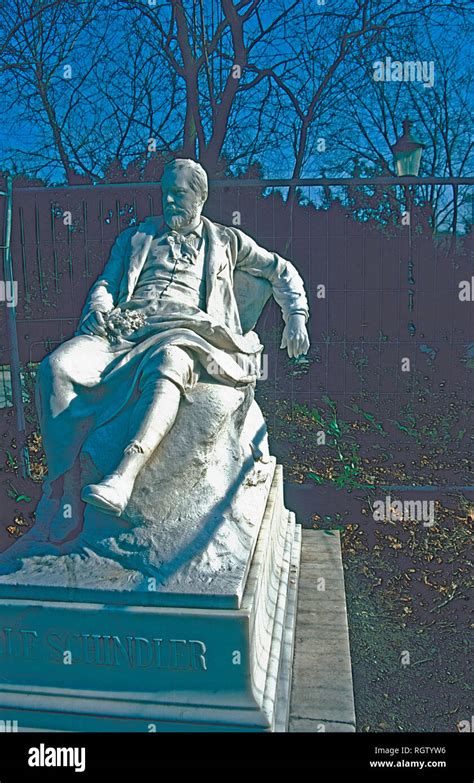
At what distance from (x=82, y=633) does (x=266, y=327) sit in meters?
6.29

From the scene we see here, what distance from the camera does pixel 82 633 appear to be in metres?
2.29

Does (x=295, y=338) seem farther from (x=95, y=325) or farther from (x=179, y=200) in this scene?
(x=95, y=325)

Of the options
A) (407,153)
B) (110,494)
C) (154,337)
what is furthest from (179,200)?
(407,153)

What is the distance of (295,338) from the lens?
3.86 m

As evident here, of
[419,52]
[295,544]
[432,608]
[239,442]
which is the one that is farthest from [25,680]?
[419,52]

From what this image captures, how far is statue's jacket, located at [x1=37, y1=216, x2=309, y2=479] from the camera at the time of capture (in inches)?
115

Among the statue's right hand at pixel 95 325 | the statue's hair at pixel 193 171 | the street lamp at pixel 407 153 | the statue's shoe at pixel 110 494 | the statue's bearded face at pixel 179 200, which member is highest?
the street lamp at pixel 407 153

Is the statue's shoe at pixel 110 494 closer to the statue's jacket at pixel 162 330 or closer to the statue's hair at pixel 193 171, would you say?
the statue's jacket at pixel 162 330

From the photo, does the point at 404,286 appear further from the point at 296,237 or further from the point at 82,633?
the point at 82,633

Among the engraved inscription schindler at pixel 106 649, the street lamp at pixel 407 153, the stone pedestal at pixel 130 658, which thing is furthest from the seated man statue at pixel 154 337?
the street lamp at pixel 407 153

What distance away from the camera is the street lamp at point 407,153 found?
6859 millimetres

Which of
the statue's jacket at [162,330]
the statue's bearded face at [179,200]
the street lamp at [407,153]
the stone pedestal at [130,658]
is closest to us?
the stone pedestal at [130,658]

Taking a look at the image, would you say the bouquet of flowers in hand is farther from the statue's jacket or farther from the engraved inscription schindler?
the engraved inscription schindler

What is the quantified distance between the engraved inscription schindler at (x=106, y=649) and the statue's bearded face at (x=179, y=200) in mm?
2331
